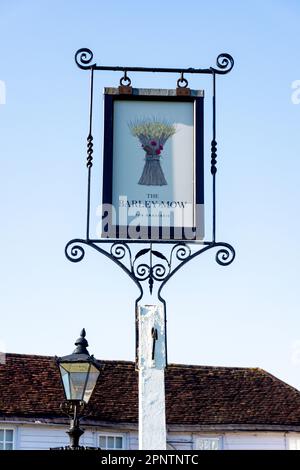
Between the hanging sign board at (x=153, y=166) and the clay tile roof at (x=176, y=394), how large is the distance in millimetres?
19151

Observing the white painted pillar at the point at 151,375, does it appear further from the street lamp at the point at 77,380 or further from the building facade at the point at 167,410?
the building facade at the point at 167,410

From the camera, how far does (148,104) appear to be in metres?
8.44

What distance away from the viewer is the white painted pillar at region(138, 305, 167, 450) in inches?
294

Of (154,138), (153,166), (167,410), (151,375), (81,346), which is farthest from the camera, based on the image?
(167,410)

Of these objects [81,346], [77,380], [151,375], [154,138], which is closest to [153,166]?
[154,138]

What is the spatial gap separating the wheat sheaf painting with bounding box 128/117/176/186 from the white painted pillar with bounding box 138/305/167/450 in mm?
1115

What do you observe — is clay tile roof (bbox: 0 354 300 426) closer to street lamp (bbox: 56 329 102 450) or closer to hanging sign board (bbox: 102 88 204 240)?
street lamp (bbox: 56 329 102 450)

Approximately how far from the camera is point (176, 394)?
2898cm

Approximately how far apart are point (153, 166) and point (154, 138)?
0.87ft

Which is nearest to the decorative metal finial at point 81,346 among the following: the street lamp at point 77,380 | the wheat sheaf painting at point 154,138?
the street lamp at point 77,380

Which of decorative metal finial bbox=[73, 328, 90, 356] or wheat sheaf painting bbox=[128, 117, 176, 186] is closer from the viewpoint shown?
wheat sheaf painting bbox=[128, 117, 176, 186]

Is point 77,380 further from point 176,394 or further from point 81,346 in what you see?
point 176,394

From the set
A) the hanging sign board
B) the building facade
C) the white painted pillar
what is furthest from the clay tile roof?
the white painted pillar
